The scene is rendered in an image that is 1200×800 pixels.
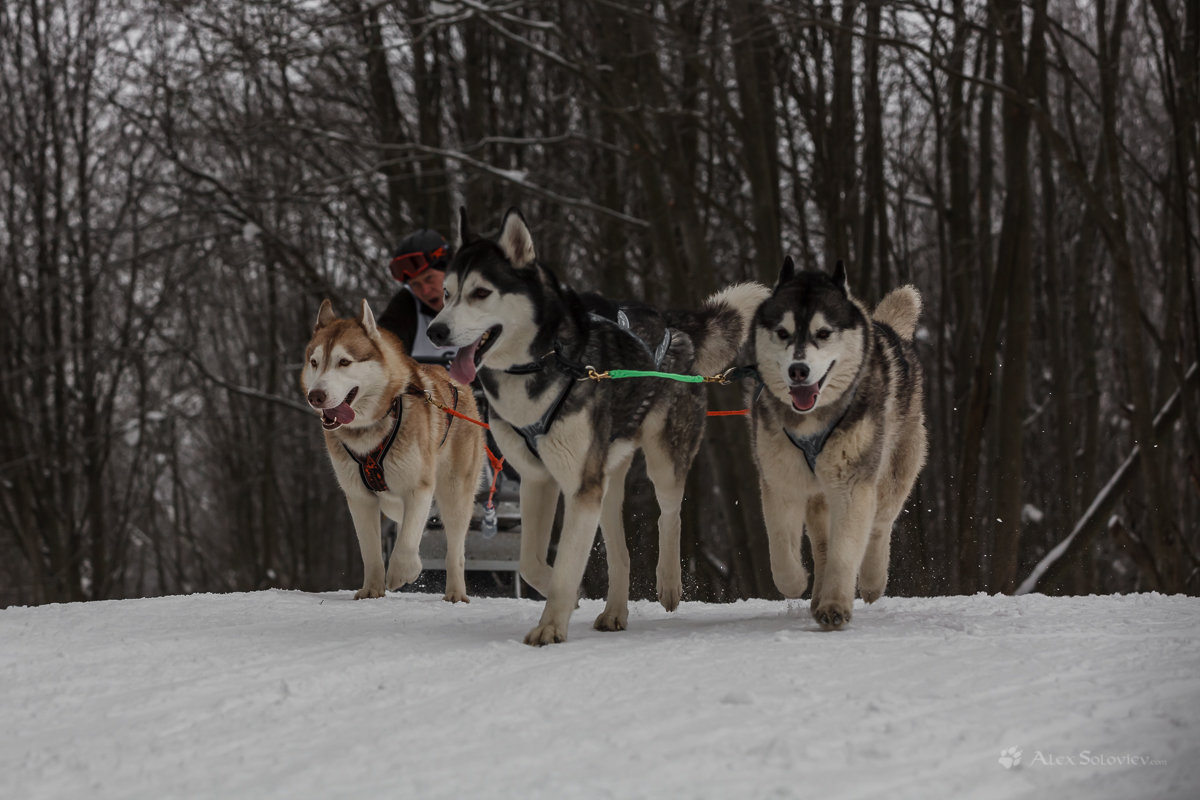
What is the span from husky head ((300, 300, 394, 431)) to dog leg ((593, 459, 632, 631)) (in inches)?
59.4

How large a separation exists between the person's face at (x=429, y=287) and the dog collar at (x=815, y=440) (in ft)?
11.4

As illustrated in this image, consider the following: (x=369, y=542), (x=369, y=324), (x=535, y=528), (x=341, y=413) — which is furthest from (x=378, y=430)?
(x=535, y=528)

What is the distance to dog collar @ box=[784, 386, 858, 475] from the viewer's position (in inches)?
206

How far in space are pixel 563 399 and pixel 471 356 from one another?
1.40 feet

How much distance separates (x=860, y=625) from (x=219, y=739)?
9.24 ft

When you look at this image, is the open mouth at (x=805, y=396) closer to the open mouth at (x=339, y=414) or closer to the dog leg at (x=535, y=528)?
the dog leg at (x=535, y=528)

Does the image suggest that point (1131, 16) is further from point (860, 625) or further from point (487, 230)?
point (860, 625)

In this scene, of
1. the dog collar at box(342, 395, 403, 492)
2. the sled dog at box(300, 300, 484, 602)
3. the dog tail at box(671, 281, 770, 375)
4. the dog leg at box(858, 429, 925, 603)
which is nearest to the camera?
the dog leg at box(858, 429, 925, 603)

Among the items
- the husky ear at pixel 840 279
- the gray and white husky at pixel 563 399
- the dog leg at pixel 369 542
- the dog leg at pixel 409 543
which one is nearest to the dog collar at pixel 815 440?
the husky ear at pixel 840 279

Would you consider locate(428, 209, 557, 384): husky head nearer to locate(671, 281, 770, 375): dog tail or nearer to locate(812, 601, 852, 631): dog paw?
locate(671, 281, 770, 375): dog tail

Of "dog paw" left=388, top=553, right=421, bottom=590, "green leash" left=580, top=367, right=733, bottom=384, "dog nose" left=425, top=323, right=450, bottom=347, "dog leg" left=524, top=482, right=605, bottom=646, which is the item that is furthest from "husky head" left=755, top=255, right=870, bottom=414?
"dog paw" left=388, top=553, right=421, bottom=590

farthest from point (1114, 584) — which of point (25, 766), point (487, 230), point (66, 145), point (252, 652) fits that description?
point (25, 766)

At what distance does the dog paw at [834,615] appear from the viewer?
Answer: 196 inches

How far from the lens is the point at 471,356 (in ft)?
16.6
